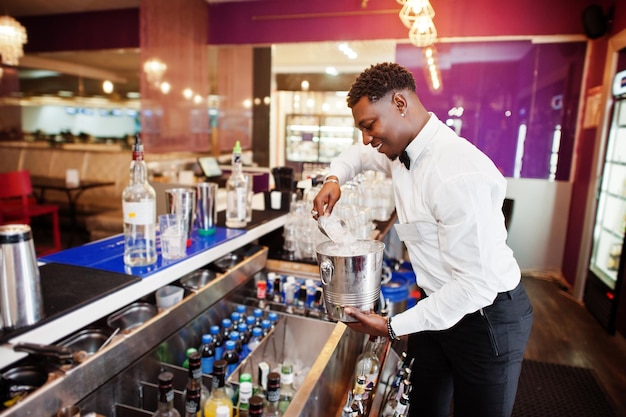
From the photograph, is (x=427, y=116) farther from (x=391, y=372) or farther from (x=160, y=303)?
(x=391, y=372)

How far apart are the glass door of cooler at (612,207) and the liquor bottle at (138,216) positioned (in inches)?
160

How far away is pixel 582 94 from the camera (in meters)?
4.84

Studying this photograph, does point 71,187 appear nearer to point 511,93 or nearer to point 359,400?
point 359,400

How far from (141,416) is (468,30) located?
5.24 m

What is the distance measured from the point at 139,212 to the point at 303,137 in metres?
7.06

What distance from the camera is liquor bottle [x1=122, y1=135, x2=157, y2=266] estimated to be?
1439 mm

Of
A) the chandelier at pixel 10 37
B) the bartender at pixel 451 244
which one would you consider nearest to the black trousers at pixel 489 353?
the bartender at pixel 451 244

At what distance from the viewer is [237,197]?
205 centimetres

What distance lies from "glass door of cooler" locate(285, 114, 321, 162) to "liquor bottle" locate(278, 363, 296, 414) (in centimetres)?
684

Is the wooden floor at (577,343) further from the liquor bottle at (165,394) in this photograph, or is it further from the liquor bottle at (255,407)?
the liquor bottle at (165,394)

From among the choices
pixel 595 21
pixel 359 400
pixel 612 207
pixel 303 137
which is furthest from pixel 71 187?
pixel 595 21

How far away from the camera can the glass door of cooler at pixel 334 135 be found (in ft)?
26.9

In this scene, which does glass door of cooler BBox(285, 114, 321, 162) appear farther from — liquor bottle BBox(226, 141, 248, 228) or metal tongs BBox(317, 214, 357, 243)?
metal tongs BBox(317, 214, 357, 243)

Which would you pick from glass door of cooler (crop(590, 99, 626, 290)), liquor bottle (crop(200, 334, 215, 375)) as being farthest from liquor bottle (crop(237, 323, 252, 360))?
glass door of cooler (crop(590, 99, 626, 290))
